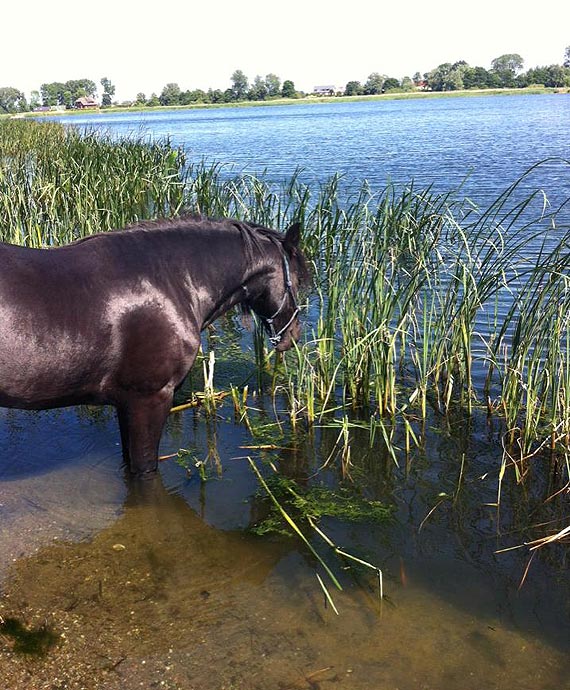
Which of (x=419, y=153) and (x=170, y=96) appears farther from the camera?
(x=170, y=96)

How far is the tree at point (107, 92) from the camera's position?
150 m

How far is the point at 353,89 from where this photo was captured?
110 meters

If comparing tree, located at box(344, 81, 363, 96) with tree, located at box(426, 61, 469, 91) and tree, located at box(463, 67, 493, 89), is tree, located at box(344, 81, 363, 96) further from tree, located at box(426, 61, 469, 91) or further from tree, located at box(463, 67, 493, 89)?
tree, located at box(463, 67, 493, 89)

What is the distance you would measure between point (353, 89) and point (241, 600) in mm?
115038

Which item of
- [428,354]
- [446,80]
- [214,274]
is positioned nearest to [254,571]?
[214,274]

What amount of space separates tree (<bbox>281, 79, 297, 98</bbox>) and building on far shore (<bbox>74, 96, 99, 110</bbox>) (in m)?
41.9

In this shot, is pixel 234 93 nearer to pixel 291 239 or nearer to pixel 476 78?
pixel 476 78

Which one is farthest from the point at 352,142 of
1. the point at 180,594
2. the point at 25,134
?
the point at 180,594

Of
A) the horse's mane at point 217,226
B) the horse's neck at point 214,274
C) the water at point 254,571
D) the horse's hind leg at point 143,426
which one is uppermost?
the horse's mane at point 217,226

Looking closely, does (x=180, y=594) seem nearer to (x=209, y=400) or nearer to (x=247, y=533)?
(x=247, y=533)

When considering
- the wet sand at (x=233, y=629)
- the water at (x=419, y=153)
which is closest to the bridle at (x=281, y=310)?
the wet sand at (x=233, y=629)

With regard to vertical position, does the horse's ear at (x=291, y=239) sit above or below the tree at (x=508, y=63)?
below

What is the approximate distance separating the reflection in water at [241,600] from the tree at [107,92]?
6179 inches

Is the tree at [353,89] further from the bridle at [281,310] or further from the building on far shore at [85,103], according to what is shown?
the bridle at [281,310]
